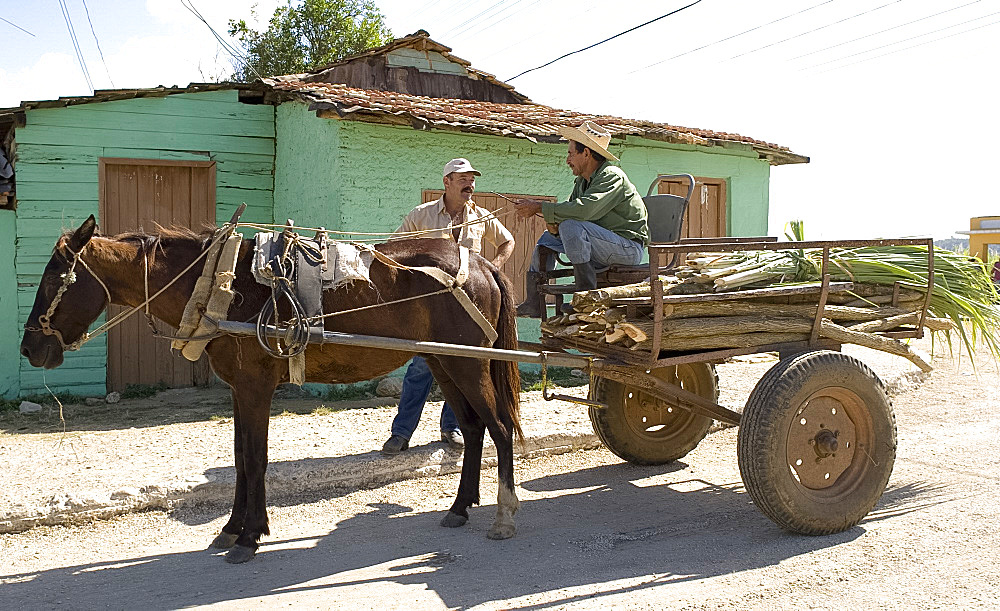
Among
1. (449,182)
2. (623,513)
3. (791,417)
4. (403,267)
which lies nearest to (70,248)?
(403,267)

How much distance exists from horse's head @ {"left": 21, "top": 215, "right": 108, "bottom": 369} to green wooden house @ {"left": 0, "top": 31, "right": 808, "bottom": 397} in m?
4.46

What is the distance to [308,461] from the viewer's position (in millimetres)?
5875

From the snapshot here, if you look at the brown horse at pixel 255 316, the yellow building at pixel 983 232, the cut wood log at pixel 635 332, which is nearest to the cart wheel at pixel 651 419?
the brown horse at pixel 255 316

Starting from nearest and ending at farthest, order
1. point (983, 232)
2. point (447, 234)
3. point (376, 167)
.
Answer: point (447, 234), point (376, 167), point (983, 232)

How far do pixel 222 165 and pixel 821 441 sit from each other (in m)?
Result: 7.34

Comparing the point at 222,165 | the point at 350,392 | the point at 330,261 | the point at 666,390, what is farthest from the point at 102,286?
the point at 222,165

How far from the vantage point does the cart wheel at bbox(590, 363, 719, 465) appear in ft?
19.3

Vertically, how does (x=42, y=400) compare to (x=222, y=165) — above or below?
below

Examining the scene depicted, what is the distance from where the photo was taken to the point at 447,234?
5.96 m

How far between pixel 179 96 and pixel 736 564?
782cm

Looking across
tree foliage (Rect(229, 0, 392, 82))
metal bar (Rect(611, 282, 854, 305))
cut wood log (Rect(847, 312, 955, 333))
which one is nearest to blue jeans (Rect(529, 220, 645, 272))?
metal bar (Rect(611, 282, 854, 305))

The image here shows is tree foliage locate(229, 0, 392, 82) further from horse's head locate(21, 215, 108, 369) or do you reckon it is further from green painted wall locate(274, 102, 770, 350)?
horse's head locate(21, 215, 108, 369)

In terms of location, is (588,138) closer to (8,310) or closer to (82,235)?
(82,235)

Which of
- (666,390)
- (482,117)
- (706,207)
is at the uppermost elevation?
(482,117)
